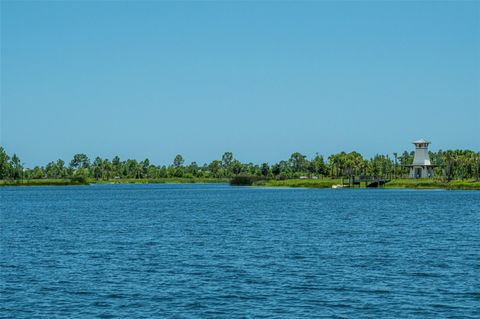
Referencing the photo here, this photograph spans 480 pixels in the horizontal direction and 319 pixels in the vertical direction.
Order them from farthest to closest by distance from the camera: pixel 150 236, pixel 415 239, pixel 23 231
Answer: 1. pixel 23 231
2. pixel 150 236
3. pixel 415 239

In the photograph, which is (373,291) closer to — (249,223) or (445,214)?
(249,223)

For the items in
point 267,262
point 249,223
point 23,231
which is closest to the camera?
point 267,262

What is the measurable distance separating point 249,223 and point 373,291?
54204mm

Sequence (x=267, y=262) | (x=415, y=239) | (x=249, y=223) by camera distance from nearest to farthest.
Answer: (x=267, y=262) → (x=415, y=239) → (x=249, y=223)

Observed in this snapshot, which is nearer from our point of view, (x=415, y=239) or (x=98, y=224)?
(x=415, y=239)

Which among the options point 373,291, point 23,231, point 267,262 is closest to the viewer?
point 373,291

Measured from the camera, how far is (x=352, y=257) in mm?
57406

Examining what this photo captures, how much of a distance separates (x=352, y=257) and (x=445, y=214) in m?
57.3

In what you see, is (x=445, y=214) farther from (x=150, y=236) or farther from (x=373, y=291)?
(x=373, y=291)

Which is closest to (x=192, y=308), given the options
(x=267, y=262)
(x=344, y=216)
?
(x=267, y=262)

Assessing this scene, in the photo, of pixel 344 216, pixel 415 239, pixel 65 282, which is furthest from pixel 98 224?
pixel 65 282

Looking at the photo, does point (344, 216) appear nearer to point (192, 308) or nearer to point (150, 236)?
point (150, 236)

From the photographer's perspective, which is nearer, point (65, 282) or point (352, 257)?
point (65, 282)

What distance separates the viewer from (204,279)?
47.0 meters
